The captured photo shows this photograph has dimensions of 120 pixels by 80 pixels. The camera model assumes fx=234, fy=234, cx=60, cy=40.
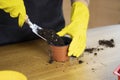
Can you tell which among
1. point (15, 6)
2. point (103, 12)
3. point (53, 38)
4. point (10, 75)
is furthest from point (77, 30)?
point (103, 12)

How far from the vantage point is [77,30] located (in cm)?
99

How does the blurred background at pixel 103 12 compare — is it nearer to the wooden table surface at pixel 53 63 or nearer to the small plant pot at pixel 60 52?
the wooden table surface at pixel 53 63

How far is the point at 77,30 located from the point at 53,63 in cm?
18

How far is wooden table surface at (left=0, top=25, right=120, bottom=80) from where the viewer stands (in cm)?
84

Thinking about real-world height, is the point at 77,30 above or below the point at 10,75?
above

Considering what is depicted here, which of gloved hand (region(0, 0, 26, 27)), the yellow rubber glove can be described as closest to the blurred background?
gloved hand (region(0, 0, 26, 27))

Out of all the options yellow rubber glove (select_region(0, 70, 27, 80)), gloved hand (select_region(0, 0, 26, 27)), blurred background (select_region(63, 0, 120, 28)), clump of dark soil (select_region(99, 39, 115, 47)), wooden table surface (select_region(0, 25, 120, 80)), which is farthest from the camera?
blurred background (select_region(63, 0, 120, 28))

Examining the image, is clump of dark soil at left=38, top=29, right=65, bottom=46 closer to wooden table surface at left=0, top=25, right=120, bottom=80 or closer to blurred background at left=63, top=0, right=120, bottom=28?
wooden table surface at left=0, top=25, right=120, bottom=80

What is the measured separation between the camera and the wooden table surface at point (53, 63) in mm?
842

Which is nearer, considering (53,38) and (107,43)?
(53,38)

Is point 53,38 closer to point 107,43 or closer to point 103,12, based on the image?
point 107,43

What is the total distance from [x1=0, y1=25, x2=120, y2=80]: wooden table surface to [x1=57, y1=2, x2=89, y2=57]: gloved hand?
4cm

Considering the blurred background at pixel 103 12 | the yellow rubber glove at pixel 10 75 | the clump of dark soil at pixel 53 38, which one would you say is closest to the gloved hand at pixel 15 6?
the clump of dark soil at pixel 53 38

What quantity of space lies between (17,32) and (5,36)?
6cm
